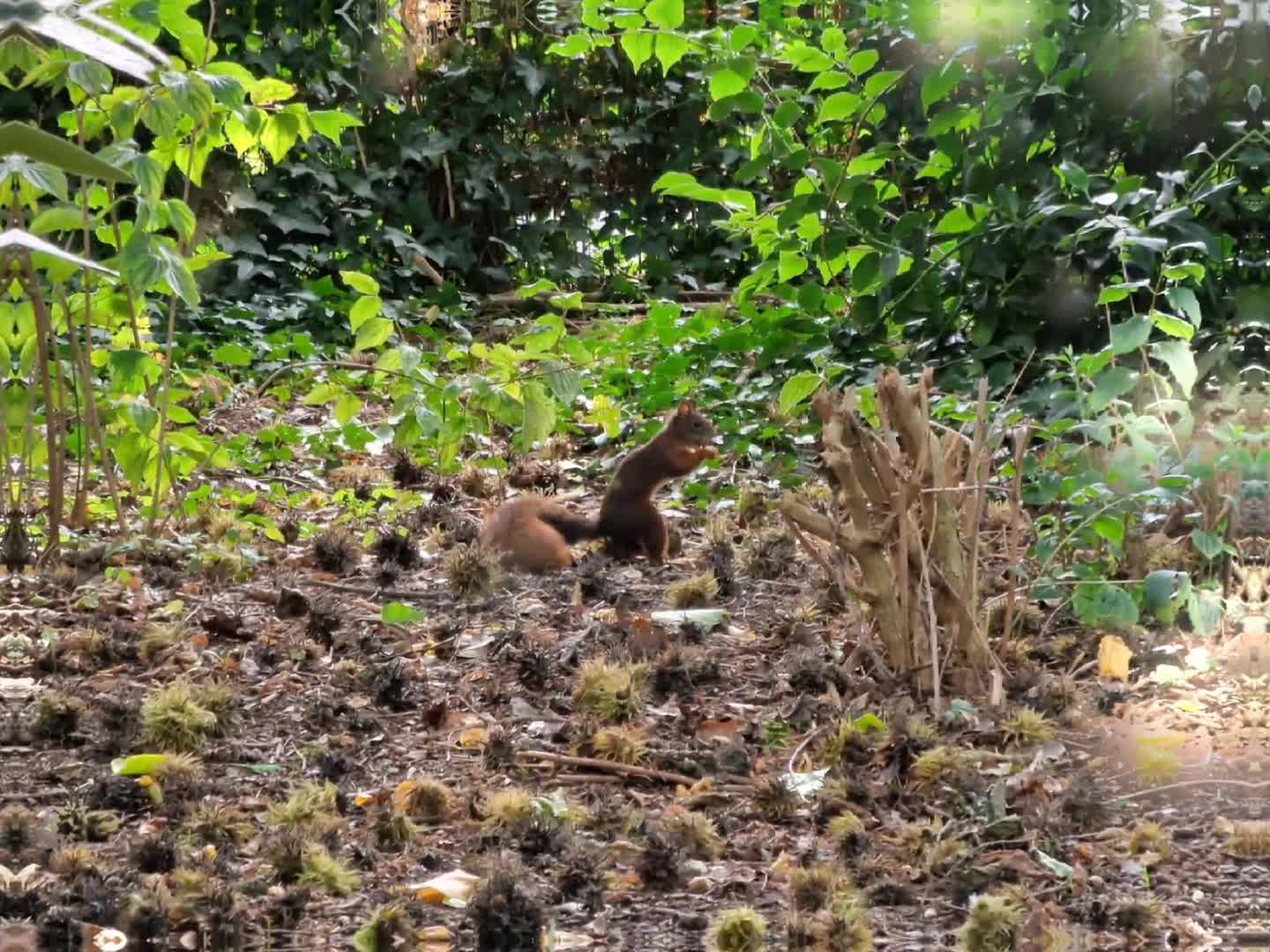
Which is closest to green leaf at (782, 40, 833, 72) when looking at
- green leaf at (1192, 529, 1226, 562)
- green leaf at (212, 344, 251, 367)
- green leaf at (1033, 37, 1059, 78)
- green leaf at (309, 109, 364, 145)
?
green leaf at (1033, 37, 1059, 78)

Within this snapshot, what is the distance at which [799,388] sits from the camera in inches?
225

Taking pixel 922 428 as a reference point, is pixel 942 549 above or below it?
below

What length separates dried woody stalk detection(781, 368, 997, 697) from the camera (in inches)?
153

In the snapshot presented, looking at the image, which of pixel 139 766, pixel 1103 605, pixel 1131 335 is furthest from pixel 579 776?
pixel 1131 335

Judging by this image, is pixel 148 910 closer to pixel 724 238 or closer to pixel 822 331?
pixel 822 331

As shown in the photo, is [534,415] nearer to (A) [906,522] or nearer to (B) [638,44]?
(B) [638,44]

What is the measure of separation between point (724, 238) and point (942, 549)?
255 inches

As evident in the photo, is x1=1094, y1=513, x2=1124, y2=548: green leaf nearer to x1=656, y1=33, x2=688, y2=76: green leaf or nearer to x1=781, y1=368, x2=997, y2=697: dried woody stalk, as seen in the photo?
x1=781, y1=368, x2=997, y2=697: dried woody stalk

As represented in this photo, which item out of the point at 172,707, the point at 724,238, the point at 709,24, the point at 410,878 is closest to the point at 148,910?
the point at 410,878

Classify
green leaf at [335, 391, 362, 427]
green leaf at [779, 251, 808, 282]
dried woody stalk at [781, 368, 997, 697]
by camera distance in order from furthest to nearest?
green leaf at [779, 251, 808, 282] < green leaf at [335, 391, 362, 427] < dried woody stalk at [781, 368, 997, 697]

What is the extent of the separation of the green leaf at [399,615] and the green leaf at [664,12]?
1.92 meters

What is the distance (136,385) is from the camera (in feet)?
16.2

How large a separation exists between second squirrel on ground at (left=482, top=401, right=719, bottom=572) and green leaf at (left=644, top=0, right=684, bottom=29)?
118 cm

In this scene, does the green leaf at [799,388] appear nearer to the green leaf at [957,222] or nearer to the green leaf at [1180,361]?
the green leaf at [957,222]
